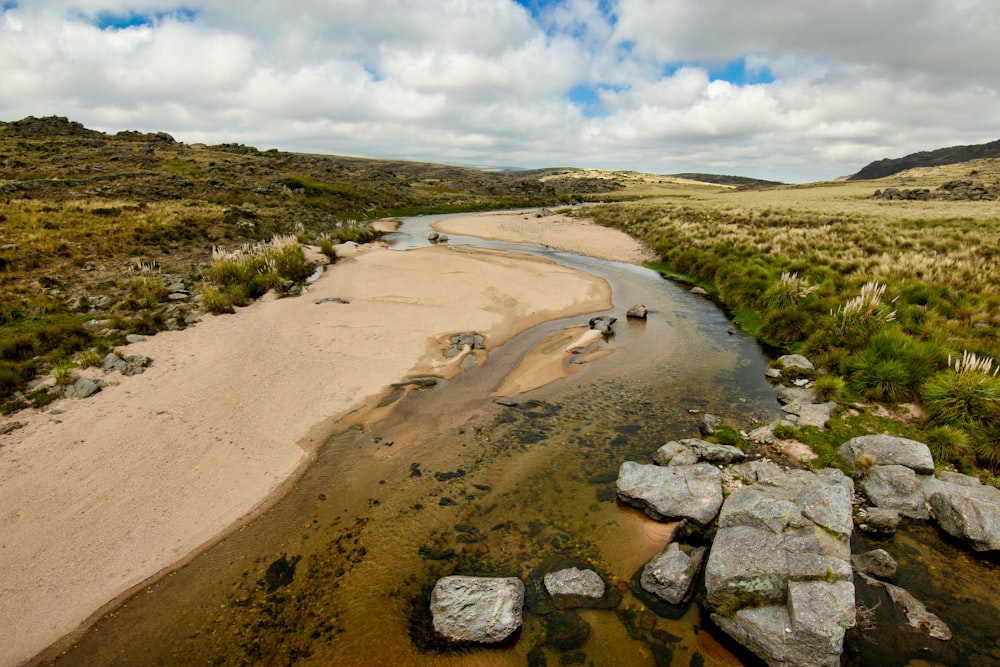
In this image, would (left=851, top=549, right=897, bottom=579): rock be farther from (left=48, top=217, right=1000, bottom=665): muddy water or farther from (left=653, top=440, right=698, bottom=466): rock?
(left=653, top=440, right=698, bottom=466): rock

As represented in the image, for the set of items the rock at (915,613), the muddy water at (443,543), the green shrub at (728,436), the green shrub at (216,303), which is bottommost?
the muddy water at (443,543)

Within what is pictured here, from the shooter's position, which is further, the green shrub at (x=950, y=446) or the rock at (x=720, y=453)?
the rock at (x=720, y=453)

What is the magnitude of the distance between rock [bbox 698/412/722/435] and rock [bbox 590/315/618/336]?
7.24m

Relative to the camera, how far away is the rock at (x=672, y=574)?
6.39 meters

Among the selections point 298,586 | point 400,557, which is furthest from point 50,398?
point 400,557

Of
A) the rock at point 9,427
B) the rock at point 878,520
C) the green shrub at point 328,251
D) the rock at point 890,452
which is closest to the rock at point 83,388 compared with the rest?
the rock at point 9,427

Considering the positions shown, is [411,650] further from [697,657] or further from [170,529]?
[170,529]

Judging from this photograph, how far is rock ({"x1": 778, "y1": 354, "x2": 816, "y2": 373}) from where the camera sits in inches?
526

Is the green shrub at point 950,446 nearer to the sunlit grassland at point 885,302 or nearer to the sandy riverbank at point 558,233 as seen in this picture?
the sunlit grassland at point 885,302

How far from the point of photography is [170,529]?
770cm

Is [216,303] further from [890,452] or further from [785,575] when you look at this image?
[890,452]

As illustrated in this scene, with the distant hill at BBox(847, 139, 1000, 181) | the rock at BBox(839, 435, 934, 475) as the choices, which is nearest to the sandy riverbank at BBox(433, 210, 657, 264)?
the rock at BBox(839, 435, 934, 475)

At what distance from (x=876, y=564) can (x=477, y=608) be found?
20.8 ft

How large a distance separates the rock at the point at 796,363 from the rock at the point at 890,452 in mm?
4287
